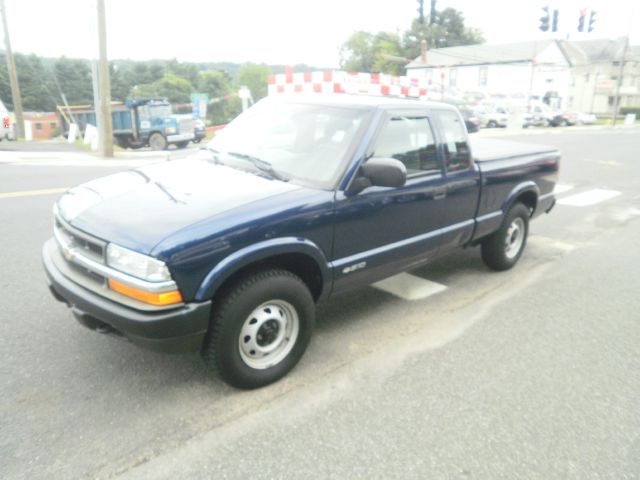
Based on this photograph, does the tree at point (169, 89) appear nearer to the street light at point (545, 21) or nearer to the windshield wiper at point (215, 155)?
the street light at point (545, 21)

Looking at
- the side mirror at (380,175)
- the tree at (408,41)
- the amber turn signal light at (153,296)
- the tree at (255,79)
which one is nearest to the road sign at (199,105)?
the side mirror at (380,175)

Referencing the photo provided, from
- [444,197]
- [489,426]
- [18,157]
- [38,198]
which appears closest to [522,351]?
[489,426]

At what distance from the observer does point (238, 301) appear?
9.11 ft

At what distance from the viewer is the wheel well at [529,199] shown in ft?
17.5

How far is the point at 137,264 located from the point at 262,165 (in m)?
1.29

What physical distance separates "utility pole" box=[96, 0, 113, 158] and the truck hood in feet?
48.0

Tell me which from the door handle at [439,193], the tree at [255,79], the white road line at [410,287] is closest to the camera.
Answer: the door handle at [439,193]

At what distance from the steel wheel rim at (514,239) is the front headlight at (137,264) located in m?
3.78

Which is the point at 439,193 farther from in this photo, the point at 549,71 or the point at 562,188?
the point at 549,71

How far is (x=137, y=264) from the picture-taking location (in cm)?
255

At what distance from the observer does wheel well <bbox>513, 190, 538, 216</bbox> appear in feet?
17.5

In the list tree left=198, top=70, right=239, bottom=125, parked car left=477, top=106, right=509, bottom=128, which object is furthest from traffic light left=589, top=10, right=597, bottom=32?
tree left=198, top=70, right=239, bottom=125

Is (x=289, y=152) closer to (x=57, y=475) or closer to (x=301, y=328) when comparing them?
(x=301, y=328)

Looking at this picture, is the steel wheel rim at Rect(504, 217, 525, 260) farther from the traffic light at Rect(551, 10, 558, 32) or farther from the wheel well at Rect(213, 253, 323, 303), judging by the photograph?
the traffic light at Rect(551, 10, 558, 32)
